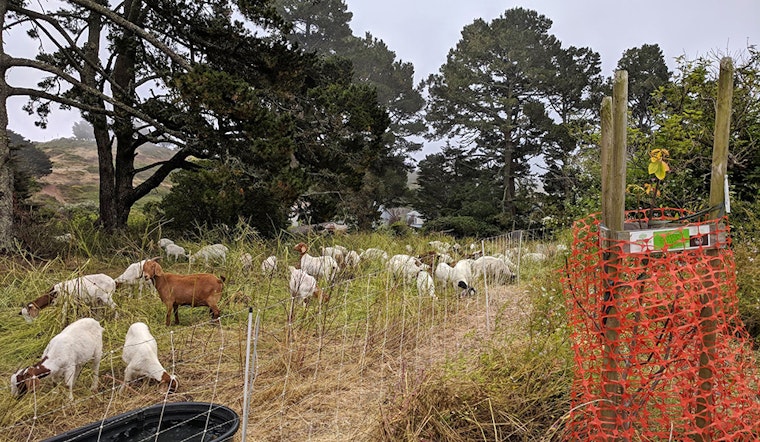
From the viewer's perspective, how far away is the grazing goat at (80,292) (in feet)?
11.0

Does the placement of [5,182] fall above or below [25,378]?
above

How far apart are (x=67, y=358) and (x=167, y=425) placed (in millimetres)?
820

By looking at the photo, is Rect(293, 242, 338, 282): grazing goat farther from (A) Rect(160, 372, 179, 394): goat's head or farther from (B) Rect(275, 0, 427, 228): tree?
(B) Rect(275, 0, 427, 228): tree

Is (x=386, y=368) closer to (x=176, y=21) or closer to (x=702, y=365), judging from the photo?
(x=702, y=365)

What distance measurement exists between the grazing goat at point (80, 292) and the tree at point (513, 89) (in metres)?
14.1

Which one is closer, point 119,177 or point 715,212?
point 715,212

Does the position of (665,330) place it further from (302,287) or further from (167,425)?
(302,287)

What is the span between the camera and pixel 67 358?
2.53m

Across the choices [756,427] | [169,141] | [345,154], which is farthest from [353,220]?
[756,427]

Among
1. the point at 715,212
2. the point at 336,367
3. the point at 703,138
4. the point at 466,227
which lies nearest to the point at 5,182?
the point at 336,367

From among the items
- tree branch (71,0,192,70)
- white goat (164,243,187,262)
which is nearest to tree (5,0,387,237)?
tree branch (71,0,192,70)

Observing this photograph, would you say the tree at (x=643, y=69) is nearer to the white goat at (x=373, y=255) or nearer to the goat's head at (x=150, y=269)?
the white goat at (x=373, y=255)

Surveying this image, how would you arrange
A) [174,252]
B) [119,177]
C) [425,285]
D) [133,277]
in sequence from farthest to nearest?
[119,177]
[174,252]
[425,285]
[133,277]

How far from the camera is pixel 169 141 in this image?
7.20 metres
